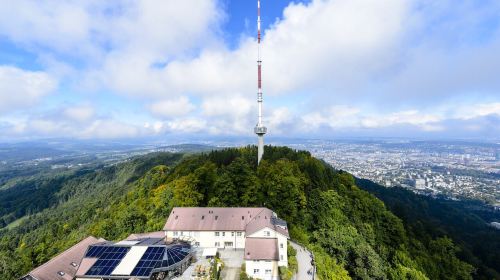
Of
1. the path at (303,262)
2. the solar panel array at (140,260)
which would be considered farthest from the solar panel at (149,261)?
the path at (303,262)

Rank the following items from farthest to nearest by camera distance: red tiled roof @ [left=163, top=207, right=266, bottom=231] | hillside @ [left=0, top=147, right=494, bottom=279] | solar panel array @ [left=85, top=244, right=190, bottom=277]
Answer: hillside @ [left=0, top=147, right=494, bottom=279] → red tiled roof @ [left=163, top=207, right=266, bottom=231] → solar panel array @ [left=85, top=244, right=190, bottom=277]

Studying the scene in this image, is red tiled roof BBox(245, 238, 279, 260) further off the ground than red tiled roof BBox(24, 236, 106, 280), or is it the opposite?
red tiled roof BBox(245, 238, 279, 260)

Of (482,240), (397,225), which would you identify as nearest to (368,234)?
(397,225)

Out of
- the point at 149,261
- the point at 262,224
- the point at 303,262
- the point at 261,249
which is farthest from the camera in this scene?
the point at 262,224

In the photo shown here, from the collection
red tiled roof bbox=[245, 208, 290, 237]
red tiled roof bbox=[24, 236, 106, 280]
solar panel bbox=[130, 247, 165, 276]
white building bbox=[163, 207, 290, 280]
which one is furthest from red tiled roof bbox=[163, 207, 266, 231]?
red tiled roof bbox=[24, 236, 106, 280]

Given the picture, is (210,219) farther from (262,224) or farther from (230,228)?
(262,224)

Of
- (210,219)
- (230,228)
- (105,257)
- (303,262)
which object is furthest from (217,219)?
(105,257)

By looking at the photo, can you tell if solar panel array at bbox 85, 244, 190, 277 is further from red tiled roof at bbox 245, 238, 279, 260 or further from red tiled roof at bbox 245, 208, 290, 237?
red tiled roof at bbox 245, 208, 290, 237
